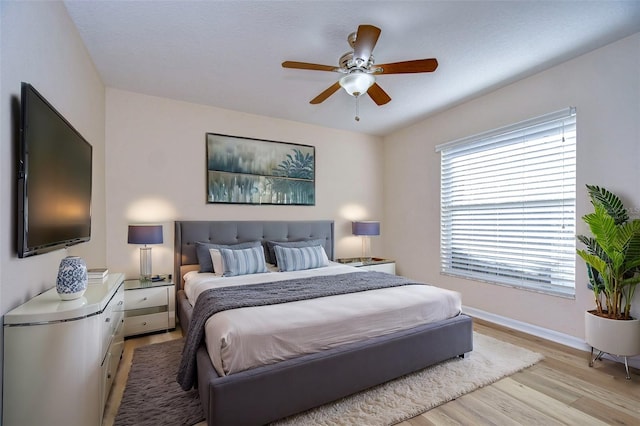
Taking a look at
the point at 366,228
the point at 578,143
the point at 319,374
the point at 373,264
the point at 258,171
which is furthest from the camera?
the point at 366,228

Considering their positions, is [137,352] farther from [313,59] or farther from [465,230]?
[465,230]

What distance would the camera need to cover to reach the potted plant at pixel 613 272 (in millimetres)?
2205

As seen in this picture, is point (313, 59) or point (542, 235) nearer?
point (313, 59)

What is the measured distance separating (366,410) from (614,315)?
216cm

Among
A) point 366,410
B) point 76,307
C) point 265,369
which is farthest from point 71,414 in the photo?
point 366,410

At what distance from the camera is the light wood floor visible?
1812 mm

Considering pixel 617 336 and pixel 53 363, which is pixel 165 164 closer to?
pixel 53 363

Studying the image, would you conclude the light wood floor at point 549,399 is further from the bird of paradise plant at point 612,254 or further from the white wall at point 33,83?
the white wall at point 33,83

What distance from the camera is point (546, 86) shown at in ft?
9.75

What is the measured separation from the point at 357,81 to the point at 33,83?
2067 mm

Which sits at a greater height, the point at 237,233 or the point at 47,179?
the point at 47,179

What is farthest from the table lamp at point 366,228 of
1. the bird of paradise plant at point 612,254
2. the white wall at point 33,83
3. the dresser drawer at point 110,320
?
the white wall at point 33,83

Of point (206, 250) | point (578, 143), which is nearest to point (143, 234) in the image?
point (206, 250)

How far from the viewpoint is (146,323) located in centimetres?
308
